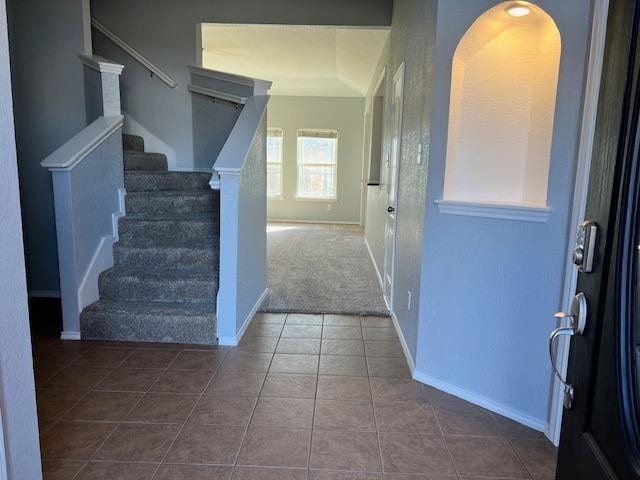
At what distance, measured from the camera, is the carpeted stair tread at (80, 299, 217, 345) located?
2818 millimetres

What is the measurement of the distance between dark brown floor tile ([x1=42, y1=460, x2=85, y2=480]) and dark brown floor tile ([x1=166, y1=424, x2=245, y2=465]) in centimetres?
34

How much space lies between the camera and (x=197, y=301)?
3.00m

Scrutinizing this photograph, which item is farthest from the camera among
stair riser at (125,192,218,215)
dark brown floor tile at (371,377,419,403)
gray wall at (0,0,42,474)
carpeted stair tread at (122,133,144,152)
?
carpeted stair tread at (122,133,144,152)

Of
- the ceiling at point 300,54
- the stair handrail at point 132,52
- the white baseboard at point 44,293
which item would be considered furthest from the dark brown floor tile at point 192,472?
the ceiling at point 300,54

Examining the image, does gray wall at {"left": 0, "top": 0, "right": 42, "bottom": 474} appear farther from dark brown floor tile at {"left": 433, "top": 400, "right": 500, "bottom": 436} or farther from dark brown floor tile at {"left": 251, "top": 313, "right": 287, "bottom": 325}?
dark brown floor tile at {"left": 251, "top": 313, "right": 287, "bottom": 325}

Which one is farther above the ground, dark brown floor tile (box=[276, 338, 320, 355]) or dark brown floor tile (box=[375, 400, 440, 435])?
dark brown floor tile (box=[276, 338, 320, 355])

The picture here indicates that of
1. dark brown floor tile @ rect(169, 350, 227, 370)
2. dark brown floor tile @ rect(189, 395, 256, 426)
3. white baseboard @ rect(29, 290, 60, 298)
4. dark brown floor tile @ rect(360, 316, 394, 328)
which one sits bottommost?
dark brown floor tile @ rect(189, 395, 256, 426)

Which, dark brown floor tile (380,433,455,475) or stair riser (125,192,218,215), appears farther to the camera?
stair riser (125,192,218,215)

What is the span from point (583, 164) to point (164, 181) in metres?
3.25

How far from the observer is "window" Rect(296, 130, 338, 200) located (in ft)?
29.3

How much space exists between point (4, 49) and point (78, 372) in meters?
1.98

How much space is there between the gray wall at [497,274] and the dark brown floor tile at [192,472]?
4.06 feet

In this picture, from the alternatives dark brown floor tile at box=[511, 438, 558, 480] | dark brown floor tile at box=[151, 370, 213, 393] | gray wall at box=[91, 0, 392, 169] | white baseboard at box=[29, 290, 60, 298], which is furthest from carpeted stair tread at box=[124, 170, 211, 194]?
dark brown floor tile at box=[511, 438, 558, 480]

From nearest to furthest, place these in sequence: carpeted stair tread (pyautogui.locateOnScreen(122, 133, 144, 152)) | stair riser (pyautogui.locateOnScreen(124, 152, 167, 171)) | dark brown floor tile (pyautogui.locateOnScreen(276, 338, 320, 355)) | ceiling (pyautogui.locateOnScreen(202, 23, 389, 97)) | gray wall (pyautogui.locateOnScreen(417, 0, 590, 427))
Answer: gray wall (pyautogui.locateOnScreen(417, 0, 590, 427)) → dark brown floor tile (pyautogui.locateOnScreen(276, 338, 320, 355)) → stair riser (pyautogui.locateOnScreen(124, 152, 167, 171)) → carpeted stair tread (pyautogui.locateOnScreen(122, 133, 144, 152)) → ceiling (pyautogui.locateOnScreen(202, 23, 389, 97))
